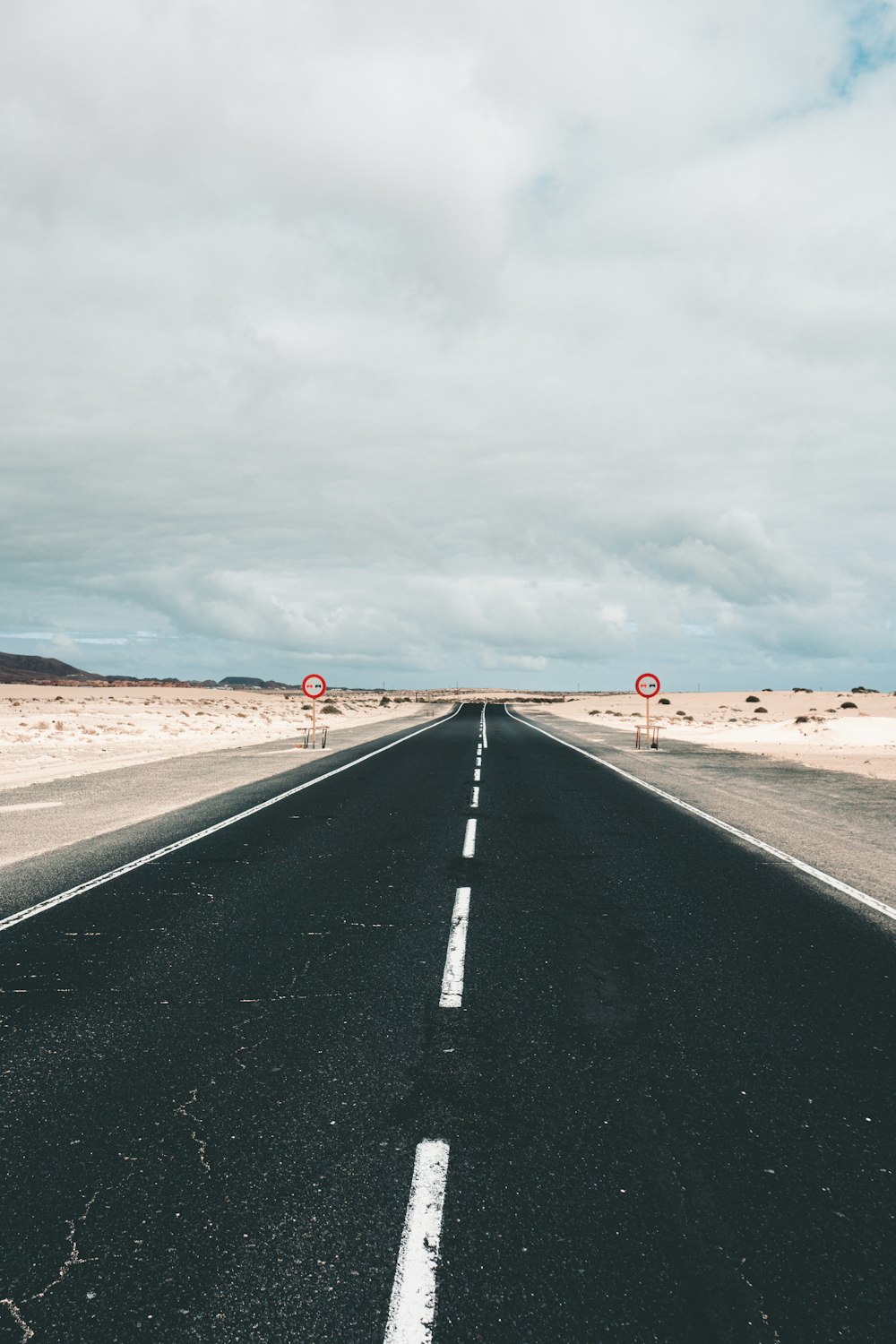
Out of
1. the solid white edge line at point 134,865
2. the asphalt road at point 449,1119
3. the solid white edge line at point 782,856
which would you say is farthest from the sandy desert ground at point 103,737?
the solid white edge line at point 782,856

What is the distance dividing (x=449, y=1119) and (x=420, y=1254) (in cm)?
86

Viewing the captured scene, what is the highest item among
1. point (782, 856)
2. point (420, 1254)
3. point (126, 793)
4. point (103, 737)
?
point (782, 856)

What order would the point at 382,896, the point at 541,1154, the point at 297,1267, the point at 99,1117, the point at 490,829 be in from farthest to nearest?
1. the point at 490,829
2. the point at 382,896
3. the point at 99,1117
4. the point at 541,1154
5. the point at 297,1267

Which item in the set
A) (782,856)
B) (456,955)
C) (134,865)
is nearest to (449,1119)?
(456,955)

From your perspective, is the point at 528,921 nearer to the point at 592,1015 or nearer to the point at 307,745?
the point at 592,1015

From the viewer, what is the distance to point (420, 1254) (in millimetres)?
2727

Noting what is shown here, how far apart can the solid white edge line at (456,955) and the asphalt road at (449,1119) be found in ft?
0.14

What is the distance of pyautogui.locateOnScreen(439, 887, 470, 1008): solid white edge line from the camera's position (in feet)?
16.5

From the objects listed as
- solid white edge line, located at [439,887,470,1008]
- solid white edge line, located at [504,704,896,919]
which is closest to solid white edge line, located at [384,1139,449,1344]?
solid white edge line, located at [439,887,470,1008]

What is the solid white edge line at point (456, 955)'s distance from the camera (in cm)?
502

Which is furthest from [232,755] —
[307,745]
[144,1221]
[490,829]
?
[144,1221]

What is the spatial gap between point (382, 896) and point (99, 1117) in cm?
394

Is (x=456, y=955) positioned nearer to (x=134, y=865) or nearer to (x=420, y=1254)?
(x=420, y=1254)

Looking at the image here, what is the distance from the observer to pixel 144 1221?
290 cm
